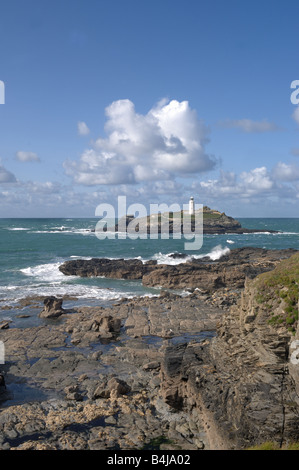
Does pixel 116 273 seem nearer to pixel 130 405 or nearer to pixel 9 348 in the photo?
pixel 9 348

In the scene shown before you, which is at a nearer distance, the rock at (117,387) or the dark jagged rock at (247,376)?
the dark jagged rock at (247,376)

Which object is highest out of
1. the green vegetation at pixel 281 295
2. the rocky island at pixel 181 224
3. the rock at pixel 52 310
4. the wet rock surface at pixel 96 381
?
the rocky island at pixel 181 224

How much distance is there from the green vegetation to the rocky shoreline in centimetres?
33

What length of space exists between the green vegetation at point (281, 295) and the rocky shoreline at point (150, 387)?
1.07ft

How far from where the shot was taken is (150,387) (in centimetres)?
1658

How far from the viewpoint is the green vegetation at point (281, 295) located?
1437cm

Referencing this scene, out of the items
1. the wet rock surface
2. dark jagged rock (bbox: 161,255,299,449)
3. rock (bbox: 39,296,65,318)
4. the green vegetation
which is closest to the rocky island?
rock (bbox: 39,296,65,318)

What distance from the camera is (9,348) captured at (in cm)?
2170

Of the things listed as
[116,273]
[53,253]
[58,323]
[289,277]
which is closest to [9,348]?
[58,323]

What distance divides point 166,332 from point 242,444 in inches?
524

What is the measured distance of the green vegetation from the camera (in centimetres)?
1437

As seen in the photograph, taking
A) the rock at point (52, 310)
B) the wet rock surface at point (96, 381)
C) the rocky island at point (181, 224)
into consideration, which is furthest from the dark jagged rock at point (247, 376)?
the rocky island at point (181, 224)

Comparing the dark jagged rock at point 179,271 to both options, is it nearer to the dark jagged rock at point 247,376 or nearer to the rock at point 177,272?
the rock at point 177,272

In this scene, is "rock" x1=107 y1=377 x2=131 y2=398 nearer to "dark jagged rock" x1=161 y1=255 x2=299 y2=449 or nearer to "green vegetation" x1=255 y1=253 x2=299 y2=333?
"dark jagged rock" x1=161 y1=255 x2=299 y2=449
